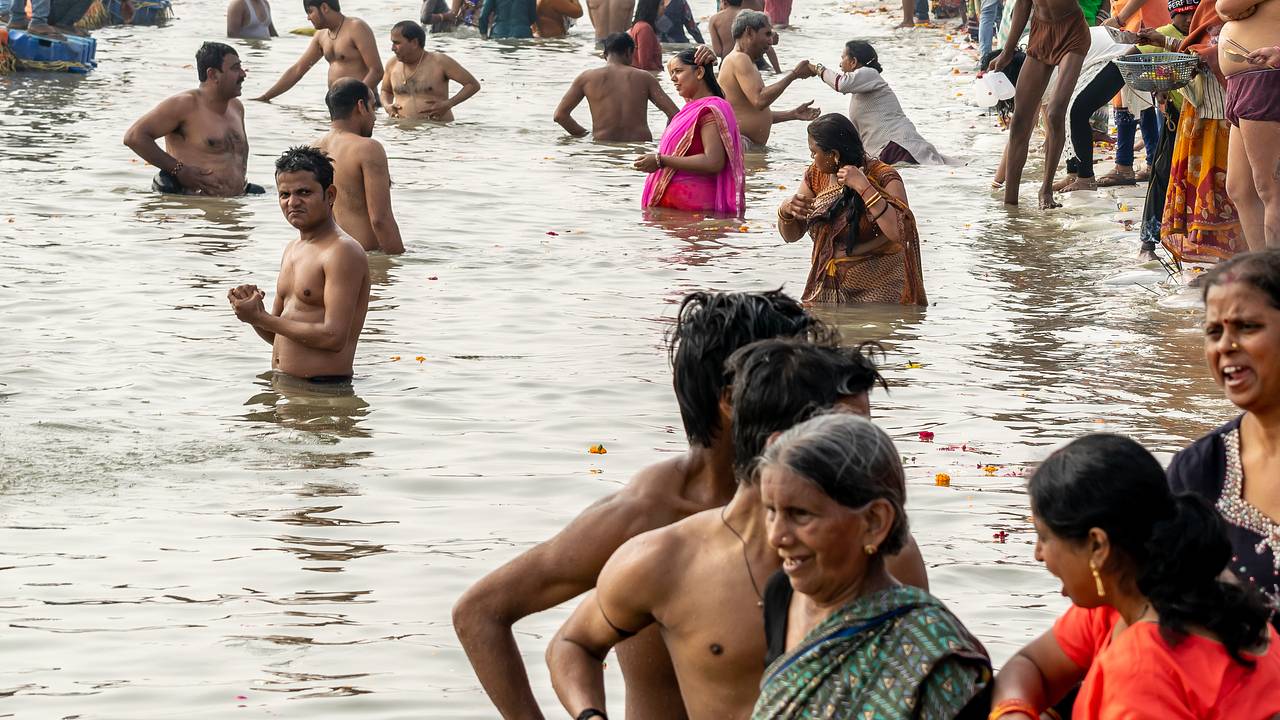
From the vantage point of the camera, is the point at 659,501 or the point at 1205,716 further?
the point at 659,501

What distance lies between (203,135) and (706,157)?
3.33 m

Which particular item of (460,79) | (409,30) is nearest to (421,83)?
(460,79)

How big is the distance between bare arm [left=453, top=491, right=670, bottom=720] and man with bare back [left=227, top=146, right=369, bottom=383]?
12.6 ft

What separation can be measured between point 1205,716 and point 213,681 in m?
2.52

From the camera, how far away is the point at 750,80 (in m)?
13.5

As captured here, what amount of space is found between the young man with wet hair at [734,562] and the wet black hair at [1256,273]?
0.64 meters

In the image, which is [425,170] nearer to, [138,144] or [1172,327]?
[138,144]

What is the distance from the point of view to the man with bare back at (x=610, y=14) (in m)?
22.0

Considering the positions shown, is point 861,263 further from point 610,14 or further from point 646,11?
point 610,14

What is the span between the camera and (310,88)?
60.5 ft

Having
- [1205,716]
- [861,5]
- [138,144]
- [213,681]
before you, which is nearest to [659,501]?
[1205,716]

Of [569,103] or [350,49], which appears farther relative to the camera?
[350,49]

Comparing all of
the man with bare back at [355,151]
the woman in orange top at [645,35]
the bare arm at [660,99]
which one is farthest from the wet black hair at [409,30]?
the man with bare back at [355,151]

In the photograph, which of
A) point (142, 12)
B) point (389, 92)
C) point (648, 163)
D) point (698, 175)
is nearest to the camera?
point (648, 163)
